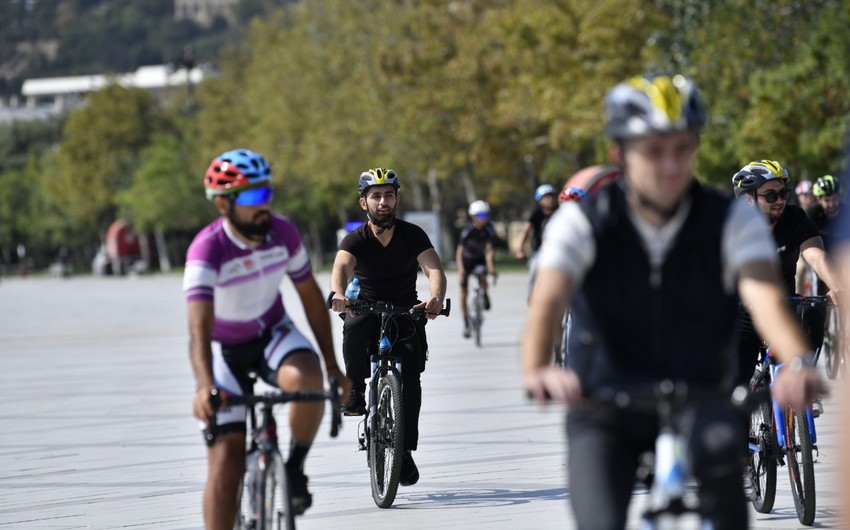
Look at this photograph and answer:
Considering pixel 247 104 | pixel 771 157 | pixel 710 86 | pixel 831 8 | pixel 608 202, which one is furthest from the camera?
pixel 247 104

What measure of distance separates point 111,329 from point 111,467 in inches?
759

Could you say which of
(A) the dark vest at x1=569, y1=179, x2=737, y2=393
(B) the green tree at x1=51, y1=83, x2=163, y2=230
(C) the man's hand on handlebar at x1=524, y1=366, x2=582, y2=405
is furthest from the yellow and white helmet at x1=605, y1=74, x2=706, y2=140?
(B) the green tree at x1=51, y1=83, x2=163, y2=230

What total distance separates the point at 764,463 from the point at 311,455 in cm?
394

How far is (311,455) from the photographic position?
37.1ft

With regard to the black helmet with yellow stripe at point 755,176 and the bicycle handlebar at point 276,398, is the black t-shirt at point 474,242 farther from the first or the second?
the bicycle handlebar at point 276,398

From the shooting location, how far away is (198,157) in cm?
8712

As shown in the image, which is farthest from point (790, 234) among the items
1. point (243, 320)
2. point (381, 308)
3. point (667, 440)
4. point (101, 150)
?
point (101, 150)

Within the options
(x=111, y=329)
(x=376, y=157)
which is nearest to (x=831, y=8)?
(x=111, y=329)

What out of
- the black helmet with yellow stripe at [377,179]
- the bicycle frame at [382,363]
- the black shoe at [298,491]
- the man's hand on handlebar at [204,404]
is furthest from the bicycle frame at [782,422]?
the man's hand on handlebar at [204,404]

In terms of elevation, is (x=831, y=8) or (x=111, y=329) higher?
(x=831, y=8)

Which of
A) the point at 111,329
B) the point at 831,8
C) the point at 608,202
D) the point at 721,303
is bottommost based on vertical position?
the point at 111,329

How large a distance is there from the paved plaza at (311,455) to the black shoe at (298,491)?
7.17ft

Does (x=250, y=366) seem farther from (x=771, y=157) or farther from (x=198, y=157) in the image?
(x=198, y=157)

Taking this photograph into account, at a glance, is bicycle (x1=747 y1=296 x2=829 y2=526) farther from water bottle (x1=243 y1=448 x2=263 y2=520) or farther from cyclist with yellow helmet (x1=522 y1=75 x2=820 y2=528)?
cyclist with yellow helmet (x1=522 y1=75 x2=820 y2=528)
